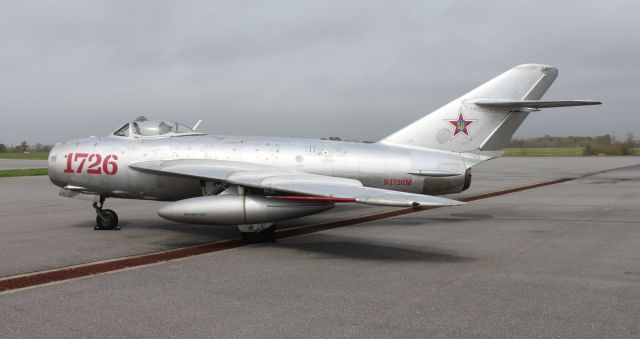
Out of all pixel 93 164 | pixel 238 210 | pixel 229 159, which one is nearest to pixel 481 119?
pixel 229 159

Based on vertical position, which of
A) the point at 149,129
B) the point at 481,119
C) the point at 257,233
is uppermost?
the point at 481,119

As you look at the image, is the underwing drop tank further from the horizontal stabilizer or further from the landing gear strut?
the horizontal stabilizer

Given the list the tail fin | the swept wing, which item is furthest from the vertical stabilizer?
the swept wing

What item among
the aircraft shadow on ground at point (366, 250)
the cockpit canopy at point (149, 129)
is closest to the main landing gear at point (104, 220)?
the cockpit canopy at point (149, 129)

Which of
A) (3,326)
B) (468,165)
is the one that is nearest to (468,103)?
(468,165)

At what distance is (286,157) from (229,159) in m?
1.16

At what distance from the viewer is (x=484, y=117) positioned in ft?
38.4

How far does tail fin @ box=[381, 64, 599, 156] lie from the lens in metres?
11.6

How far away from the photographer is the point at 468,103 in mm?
11758

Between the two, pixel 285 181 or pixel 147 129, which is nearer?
pixel 285 181

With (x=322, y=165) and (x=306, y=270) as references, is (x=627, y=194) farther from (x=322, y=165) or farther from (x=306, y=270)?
(x=306, y=270)

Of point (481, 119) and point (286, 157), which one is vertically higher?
point (481, 119)

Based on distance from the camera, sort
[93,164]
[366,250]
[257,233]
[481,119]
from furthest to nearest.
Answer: [481,119] < [93,164] < [257,233] < [366,250]

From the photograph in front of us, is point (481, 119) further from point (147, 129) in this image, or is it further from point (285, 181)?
point (147, 129)
